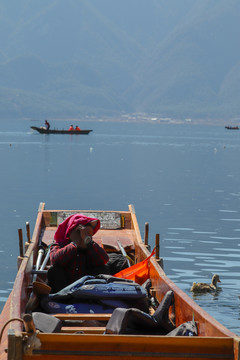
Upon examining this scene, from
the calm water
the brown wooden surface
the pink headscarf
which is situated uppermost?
the pink headscarf

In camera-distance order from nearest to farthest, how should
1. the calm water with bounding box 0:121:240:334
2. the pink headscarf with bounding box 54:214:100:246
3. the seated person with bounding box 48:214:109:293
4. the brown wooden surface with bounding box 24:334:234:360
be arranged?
the brown wooden surface with bounding box 24:334:234:360 → the seated person with bounding box 48:214:109:293 → the pink headscarf with bounding box 54:214:100:246 → the calm water with bounding box 0:121:240:334

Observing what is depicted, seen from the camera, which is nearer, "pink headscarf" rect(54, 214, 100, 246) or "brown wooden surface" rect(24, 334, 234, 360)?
"brown wooden surface" rect(24, 334, 234, 360)

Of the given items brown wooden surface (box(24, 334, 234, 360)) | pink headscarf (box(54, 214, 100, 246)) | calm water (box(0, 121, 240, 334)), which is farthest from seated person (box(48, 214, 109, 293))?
calm water (box(0, 121, 240, 334))

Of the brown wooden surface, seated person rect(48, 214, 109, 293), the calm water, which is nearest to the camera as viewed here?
the brown wooden surface

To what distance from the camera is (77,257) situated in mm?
9867

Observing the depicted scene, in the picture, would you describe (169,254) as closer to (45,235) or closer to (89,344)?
(45,235)

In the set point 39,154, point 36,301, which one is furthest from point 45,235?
point 39,154

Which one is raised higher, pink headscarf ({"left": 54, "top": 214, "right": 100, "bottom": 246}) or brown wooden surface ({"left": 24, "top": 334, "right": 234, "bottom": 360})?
pink headscarf ({"left": 54, "top": 214, "right": 100, "bottom": 246})

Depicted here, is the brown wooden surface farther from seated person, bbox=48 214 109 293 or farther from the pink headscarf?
the pink headscarf

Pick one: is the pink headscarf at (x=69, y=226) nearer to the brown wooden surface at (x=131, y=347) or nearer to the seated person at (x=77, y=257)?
the seated person at (x=77, y=257)

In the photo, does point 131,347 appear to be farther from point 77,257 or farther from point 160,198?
point 160,198

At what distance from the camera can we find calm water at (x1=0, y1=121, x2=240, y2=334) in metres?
20.4

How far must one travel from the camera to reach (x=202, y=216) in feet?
110

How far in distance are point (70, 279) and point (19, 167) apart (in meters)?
57.4
